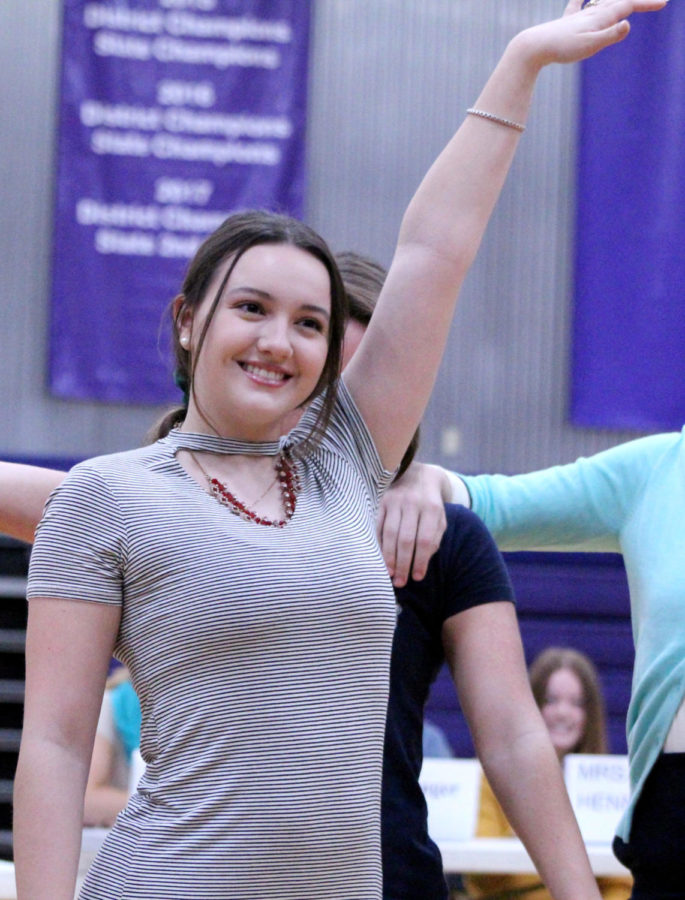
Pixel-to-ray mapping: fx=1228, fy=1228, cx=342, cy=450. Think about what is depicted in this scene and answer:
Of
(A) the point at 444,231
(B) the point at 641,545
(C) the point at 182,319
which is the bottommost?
(B) the point at 641,545

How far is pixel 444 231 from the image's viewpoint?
1.23m

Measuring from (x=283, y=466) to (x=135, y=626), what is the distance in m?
0.23

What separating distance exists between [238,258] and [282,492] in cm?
22

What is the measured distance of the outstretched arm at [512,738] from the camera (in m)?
1.26

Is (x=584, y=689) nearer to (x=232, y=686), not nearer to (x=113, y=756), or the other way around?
(x=113, y=756)

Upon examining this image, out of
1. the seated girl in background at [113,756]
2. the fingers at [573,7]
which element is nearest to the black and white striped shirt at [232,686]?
the fingers at [573,7]

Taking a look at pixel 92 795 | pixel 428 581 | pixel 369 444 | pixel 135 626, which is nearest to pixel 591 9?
pixel 369 444

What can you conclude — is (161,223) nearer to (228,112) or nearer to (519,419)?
(228,112)

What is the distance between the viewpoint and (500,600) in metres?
1.36

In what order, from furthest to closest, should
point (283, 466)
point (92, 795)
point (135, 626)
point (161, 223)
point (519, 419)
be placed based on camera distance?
point (519, 419)
point (161, 223)
point (92, 795)
point (283, 466)
point (135, 626)

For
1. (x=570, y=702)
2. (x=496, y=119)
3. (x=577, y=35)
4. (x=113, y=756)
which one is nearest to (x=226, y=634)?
(x=496, y=119)

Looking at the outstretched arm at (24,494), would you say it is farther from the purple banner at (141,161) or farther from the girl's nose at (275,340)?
the purple banner at (141,161)

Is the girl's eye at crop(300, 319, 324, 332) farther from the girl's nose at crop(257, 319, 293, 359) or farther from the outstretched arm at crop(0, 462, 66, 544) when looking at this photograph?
the outstretched arm at crop(0, 462, 66, 544)

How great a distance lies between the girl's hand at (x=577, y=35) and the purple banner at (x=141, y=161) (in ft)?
14.8
